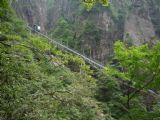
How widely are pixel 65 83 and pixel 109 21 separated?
31419 millimetres

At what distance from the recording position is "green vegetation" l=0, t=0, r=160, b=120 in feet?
24.7

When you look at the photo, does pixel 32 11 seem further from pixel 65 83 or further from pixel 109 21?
pixel 65 83

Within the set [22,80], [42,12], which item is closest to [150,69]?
[22,80]

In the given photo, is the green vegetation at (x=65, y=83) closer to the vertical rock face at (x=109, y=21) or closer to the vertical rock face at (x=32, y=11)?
the vertical rock face at (x=109, y=21)

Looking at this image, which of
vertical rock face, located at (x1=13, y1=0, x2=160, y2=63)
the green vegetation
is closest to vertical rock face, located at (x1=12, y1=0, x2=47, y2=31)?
vertical rock face, located at (x1=13, y1=0, x2=160, y2=63)

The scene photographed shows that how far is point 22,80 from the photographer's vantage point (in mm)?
8086

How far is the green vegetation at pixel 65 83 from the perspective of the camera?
753 centimetres

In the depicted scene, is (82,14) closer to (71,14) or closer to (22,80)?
(71,14)

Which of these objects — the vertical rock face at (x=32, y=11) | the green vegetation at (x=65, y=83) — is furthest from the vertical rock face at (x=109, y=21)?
the green vegetation at (x=65, y=83)

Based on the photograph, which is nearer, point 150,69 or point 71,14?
point 150,69

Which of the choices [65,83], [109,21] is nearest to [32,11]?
[109,21]

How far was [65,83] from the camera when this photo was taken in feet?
60.9

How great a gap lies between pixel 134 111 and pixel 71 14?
115 ft

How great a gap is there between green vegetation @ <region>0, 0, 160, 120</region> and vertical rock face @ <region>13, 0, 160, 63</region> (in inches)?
794
